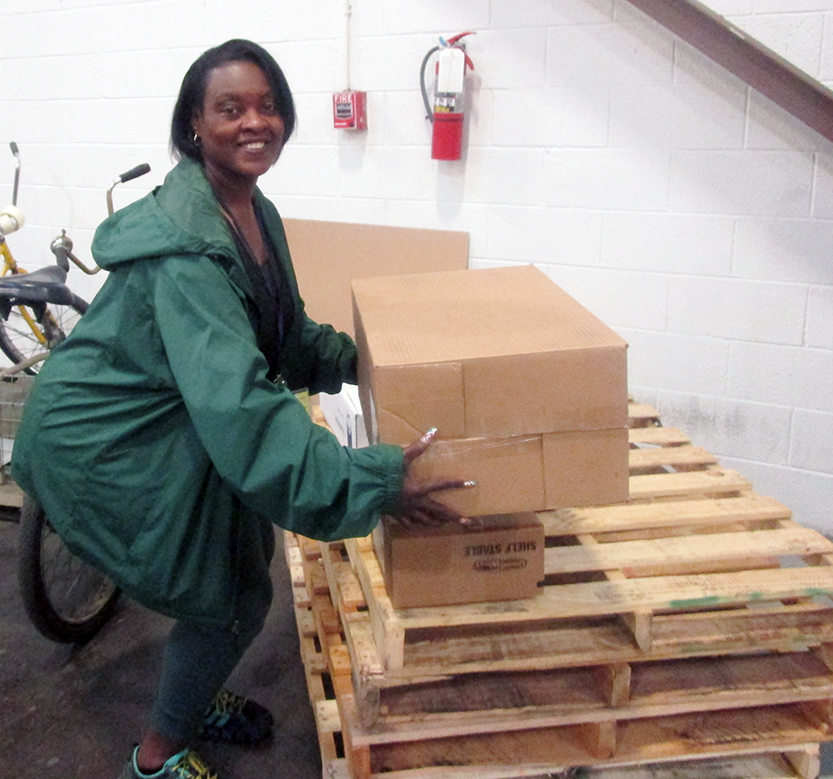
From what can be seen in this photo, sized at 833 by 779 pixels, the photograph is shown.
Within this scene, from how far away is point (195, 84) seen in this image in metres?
1.50

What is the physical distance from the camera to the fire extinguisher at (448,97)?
260 centimetres

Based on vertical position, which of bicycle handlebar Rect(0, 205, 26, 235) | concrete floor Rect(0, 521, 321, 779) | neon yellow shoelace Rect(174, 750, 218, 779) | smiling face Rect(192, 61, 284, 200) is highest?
smiling face Rect(192, 61, 284, 200)

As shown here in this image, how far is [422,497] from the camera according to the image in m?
1.24

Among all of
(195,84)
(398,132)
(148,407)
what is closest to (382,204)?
(398,132)

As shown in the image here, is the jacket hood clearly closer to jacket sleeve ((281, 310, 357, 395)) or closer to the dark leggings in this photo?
jacket sleeve ((281, 310, 357, 395))

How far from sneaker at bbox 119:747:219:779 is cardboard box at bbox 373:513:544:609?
692 mm

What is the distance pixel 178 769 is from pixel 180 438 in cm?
77

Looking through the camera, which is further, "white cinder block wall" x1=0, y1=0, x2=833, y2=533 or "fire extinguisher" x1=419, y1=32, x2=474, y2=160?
"fire extinguisher" x1=419, y1=32, x2=474, y2=160

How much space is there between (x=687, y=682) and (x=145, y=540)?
1027 mm

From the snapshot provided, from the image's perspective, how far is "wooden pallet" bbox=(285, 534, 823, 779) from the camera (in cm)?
145

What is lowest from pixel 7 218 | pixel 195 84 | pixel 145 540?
pixel 145 540

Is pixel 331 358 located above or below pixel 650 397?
above

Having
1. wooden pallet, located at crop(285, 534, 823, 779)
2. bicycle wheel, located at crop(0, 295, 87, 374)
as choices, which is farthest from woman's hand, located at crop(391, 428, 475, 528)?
bicycle wheel, located at crop(0, 295, 87, 374)

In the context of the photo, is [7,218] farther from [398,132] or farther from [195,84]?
[195,84]
